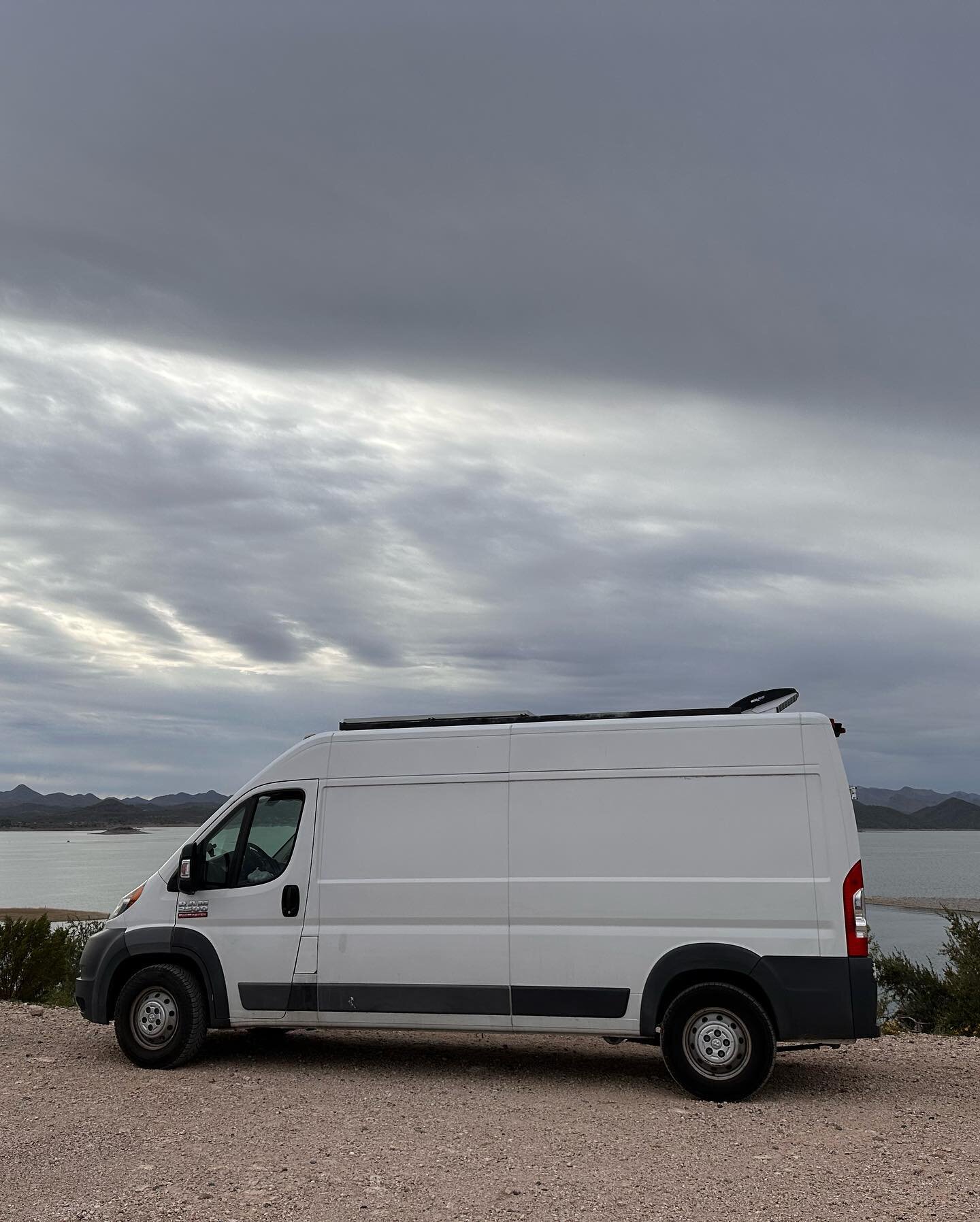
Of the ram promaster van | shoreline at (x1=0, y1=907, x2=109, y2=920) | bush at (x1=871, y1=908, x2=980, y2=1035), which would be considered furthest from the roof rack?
shoreline at (x1=0, y1=907, x2=109, y2=920)

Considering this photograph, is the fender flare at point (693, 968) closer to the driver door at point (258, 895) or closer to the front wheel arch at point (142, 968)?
the driver door at point (258, 895)

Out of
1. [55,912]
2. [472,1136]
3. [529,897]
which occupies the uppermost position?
[55,912]

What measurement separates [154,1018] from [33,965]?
21.5 ft

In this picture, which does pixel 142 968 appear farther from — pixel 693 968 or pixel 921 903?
pixel 921 903

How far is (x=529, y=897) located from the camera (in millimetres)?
8508

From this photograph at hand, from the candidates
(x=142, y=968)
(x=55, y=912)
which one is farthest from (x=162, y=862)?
(x=142, y=968)

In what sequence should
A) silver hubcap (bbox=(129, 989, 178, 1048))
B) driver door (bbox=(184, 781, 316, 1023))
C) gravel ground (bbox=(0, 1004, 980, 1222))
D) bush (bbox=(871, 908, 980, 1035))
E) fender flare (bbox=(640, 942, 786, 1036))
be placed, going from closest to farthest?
gravel ground (bbox=(0, 1004, 980, 1222)) → fender flare (bbox=(640, 942, 786, 1036)) → driver door (bbox=(184, 781, 316, 1023)) → silver hubcap (bbox=(129, 989, 178, 1048)) → bush (bbox=(871, 908, 980, 1035))

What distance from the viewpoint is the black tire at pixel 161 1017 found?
9023 mm

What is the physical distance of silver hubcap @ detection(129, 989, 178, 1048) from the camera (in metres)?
A: 9.12

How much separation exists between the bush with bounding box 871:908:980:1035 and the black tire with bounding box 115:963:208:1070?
7795 millimetres

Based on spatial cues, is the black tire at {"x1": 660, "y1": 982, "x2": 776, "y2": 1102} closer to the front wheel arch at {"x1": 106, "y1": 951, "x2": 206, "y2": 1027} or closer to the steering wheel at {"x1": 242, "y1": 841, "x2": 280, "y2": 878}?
the steering wheel at {"x1": 242, "y1": 841, "x2": 280, "y2": 878}

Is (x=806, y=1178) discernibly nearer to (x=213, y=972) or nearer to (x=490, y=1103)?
(x=490, y=1103)

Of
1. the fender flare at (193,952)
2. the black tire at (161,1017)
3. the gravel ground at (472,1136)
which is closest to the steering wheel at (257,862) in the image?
the fender flare at (193,952)

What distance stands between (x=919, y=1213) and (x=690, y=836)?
9.86ft
